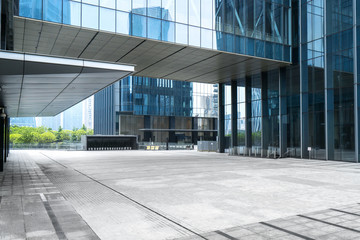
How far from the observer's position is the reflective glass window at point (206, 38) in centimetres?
2400

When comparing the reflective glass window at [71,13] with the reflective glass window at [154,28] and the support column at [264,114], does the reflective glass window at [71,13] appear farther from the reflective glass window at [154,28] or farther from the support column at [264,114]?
the support column at [264,114]

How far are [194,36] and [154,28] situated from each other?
10.8 feet

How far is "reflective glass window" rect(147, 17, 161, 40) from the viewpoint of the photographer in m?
22.2

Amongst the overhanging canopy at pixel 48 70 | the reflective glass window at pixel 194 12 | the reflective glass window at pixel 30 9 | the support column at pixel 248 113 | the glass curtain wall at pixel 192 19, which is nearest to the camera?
the overhanging canopy at pixel 48 70

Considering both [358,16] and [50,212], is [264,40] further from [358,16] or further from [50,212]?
[50,212]

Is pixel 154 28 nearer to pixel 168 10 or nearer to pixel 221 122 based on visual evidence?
pixel 168 10

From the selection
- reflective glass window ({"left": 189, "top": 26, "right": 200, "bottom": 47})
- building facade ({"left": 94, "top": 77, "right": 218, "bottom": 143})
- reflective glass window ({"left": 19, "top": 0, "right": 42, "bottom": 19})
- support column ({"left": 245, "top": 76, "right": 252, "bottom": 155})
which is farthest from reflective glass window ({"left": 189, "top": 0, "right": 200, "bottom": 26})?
building facade ({"left": 94, "top": 77, "right": 218, "bottom": 143})

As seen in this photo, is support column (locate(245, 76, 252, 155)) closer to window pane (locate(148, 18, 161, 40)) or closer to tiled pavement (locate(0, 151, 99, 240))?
window pane (locate(148, 18, 161, 40))

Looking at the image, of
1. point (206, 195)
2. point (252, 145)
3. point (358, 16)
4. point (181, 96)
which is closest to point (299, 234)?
point (206, 195)

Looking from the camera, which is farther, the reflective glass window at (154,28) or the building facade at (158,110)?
the building facade at (158,110)

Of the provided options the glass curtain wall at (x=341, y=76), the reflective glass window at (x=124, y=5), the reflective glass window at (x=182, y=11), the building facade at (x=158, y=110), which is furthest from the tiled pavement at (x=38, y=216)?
the building facade at (x=158, y=110)

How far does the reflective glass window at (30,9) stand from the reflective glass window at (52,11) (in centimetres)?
34

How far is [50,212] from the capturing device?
8031mm

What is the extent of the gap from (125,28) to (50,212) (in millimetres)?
15893
